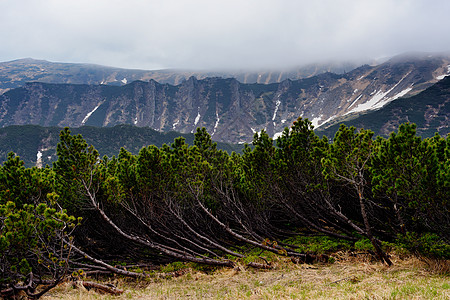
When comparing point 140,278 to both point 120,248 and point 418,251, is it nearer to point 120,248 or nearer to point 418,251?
point 120,248

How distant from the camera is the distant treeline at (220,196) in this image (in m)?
8.91

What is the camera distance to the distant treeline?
891 centimetres

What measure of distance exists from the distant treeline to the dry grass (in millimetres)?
787

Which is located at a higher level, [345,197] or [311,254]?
[345,197]

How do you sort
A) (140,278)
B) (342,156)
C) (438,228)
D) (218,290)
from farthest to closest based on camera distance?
(140,278) → (342,156) → (218,290) → (438,228)

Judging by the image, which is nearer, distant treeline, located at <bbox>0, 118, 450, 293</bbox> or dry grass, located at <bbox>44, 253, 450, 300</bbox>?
dry grass, located at <bbox>44, 253, 450, 300</bbox>

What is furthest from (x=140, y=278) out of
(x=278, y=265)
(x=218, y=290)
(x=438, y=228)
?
(x=438, y=228)

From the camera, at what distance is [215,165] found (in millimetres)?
16953

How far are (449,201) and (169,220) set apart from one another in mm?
15212

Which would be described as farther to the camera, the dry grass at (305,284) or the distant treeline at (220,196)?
the distant treeline at (220,196)

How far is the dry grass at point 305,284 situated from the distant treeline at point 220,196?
0.79m

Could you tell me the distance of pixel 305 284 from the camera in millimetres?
9016

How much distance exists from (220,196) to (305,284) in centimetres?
878

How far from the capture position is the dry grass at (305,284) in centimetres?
681
